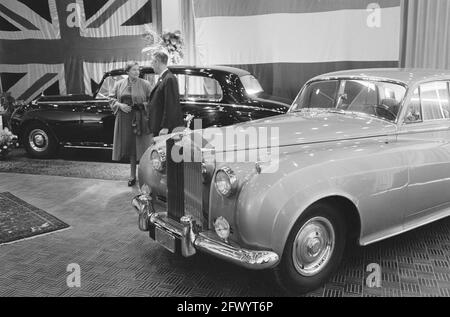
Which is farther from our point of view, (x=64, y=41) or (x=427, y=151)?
(x=64, y=41)

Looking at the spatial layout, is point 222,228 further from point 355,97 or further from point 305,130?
point 355,97

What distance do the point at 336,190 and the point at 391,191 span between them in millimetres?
579

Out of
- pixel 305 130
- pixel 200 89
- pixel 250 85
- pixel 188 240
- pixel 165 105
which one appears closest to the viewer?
pixel 188 240

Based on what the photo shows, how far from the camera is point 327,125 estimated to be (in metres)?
3.41

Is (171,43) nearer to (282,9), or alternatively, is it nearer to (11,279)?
(282,9)

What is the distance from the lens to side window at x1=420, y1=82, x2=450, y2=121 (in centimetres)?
365

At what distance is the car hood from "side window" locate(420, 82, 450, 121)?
0.45 meters

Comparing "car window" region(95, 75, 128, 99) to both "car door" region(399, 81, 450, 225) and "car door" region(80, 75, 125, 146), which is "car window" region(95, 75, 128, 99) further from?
"car door" region(399, 81, 450, 225)

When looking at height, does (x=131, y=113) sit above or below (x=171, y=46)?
below

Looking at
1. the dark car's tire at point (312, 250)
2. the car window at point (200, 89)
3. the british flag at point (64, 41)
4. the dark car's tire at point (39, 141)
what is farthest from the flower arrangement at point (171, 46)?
the dark car's tire at point (312, 250)

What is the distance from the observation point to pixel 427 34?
6.64 m

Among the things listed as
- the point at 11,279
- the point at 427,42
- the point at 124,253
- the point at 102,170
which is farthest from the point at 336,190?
the point at 427,42

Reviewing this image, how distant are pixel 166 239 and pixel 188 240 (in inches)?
9.9

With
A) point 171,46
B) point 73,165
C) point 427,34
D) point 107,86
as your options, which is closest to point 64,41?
point 171,46
